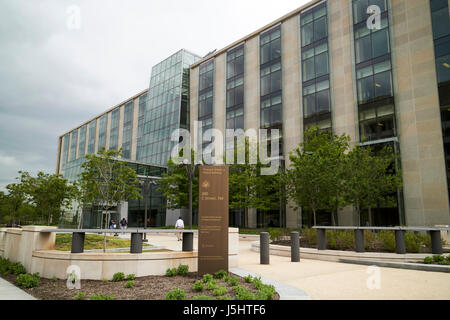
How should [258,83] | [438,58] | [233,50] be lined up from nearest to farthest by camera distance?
[438,58]
[258,83]
[233,50]

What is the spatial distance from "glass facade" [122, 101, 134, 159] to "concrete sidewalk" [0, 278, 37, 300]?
53251mm

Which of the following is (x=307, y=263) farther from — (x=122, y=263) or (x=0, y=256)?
(x=0, y=256)

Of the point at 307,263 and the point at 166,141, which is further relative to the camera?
the point at 166,141

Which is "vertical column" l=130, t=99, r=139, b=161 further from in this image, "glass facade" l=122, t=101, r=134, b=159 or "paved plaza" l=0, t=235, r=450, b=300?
"paved plaza" l=0, t=235, r=450, b=300

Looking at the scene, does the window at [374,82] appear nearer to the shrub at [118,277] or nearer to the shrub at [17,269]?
the shrub at [118,277]

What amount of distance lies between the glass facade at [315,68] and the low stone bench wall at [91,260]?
2517 centimetres

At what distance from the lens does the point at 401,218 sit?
24.8 metres

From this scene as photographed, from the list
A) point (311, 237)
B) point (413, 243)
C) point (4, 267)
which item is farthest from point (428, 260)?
point (4, 267)

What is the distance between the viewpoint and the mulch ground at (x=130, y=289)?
6598 mm

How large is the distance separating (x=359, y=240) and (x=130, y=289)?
28.9ft

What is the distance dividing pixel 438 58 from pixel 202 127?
28.7 meters

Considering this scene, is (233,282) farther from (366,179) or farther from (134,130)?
(134,130)

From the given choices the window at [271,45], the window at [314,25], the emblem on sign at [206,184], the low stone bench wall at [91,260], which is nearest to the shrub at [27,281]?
the low stone bench wall at [91,260]
